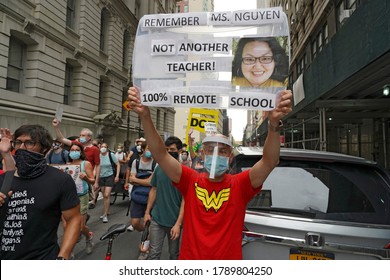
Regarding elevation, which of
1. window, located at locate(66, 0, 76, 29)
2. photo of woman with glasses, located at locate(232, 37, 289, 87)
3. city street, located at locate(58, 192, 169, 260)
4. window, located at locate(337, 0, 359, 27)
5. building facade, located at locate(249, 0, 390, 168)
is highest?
window, located at locate(66, 0, 76, 29)

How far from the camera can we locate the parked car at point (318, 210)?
2.32 m

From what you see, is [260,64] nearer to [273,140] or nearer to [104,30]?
[273,140]

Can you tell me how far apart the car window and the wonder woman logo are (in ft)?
1.71

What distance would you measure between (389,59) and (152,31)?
4523mm

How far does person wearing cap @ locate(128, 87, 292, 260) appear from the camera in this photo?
2234 millimetres

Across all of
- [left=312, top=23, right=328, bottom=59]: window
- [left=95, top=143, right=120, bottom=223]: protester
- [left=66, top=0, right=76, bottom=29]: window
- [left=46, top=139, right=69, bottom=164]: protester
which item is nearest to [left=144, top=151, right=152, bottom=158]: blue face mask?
[left=46, top=139, right=69, bottom=164]: protester

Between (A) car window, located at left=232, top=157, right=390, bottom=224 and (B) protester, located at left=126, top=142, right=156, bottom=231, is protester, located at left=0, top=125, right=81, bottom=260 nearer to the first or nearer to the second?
(A) car window, located at left=232, top=157, right=390, bottom=224

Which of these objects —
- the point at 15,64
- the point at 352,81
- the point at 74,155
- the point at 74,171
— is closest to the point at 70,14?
the point at 15,64

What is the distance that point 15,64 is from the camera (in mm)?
16094

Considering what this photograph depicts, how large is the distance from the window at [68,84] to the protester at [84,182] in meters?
16.7

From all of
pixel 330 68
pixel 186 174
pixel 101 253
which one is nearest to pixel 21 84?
pixel 101 253

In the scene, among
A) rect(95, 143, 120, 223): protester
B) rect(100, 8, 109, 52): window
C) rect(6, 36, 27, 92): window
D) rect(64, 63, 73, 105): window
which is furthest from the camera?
rect(100, 8, 109, 52): window

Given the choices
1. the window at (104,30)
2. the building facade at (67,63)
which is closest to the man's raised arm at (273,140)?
the building facade at (67,63)

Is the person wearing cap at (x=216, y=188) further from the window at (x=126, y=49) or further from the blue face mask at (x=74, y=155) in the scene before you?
the window at (x=126, y=49)
